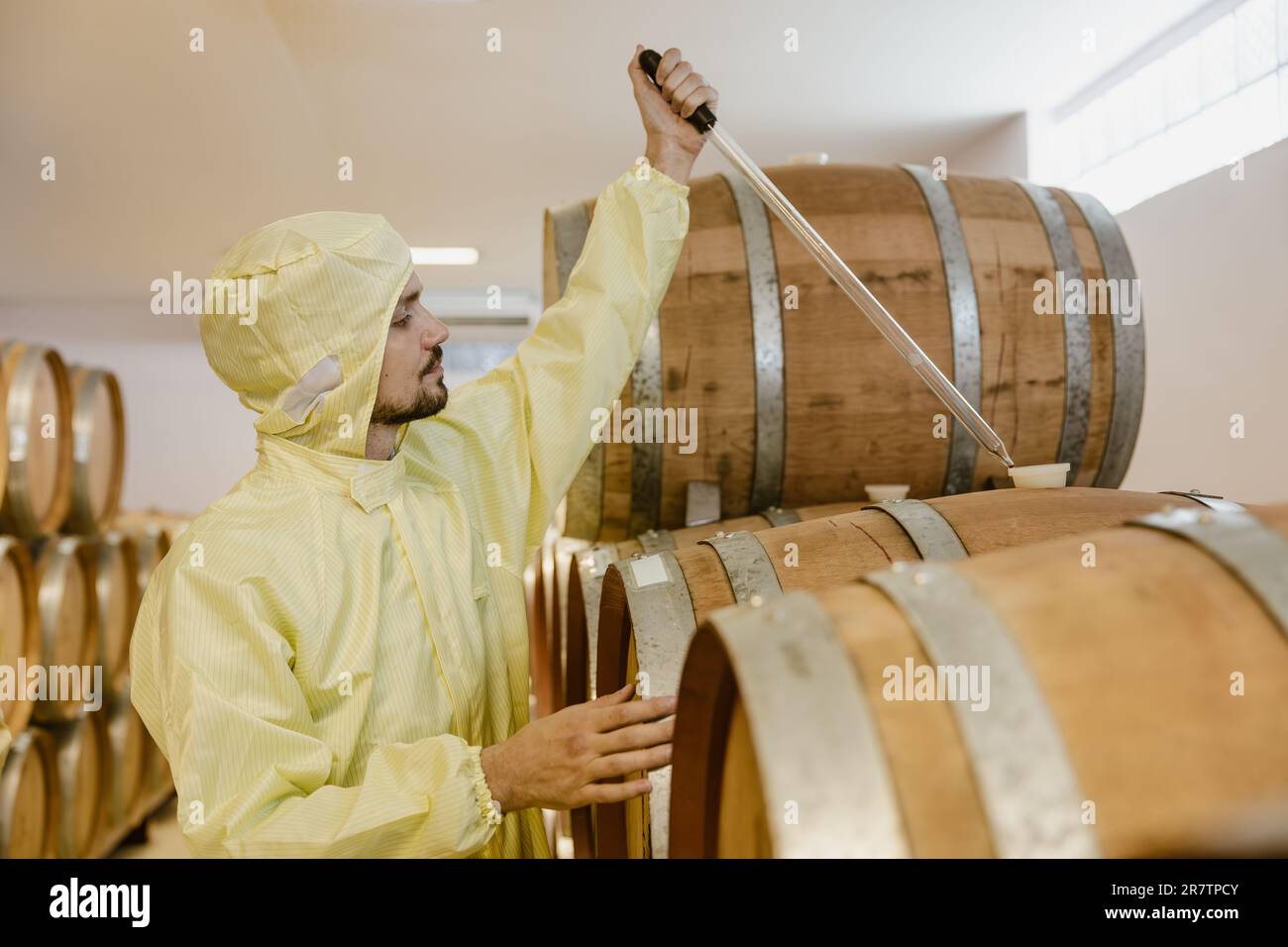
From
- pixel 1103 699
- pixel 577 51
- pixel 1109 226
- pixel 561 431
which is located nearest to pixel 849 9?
pixel 577 51

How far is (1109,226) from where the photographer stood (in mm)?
2379

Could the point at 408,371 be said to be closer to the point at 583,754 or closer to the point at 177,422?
the point at 583,754

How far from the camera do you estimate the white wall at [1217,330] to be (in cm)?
310

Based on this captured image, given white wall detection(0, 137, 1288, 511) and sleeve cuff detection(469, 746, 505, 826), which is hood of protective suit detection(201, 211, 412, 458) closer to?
sleeve cuff detection(469, 746, 505, 826)

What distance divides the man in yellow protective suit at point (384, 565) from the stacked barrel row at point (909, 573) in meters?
0.20

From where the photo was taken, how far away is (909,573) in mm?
794

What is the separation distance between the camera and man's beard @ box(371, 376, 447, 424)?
1662 millimetres

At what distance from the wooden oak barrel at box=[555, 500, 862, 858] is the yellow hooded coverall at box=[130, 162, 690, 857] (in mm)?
164

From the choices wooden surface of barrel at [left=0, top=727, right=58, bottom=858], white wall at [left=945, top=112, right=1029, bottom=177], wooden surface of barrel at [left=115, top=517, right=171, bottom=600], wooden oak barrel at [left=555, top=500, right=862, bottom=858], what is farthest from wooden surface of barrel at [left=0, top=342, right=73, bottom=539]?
white wall at [left=945, top=112, right=1029, bottom=177]

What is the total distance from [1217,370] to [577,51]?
113 inches

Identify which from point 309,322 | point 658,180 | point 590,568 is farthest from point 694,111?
point 590,568

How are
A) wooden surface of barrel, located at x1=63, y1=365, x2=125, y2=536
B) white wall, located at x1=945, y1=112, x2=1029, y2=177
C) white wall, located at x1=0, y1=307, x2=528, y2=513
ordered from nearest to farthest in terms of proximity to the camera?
wooden surface of barrel, located at x1=63, y1=365, x2=125, y2=536 → white wall, located at x1=945, y1=112, x2=1029, y2=177 → white wall, located at x1=0, y1=307, x2=528, y2=513

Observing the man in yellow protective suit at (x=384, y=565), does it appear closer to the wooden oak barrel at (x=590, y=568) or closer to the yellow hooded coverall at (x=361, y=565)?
the yellow hooded coverall at (x=361, y=565)
